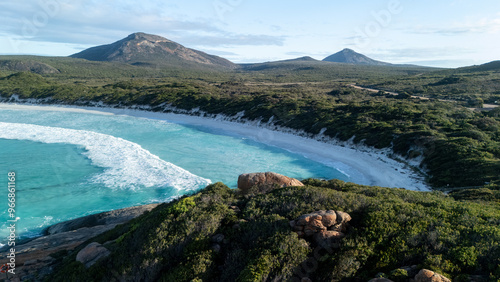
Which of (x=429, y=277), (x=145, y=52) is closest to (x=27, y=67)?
(x=145, y=52)

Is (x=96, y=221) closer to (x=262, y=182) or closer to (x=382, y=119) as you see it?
(x=262, y=182)

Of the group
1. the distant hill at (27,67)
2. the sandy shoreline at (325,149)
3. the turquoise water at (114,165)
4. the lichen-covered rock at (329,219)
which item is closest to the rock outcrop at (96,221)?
the turquoise water at (114,165)

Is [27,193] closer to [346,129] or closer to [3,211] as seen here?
[3,211]

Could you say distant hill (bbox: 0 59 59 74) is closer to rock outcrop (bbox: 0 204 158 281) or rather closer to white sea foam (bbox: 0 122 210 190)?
white sea foam (bbox: 0 122 210 190)

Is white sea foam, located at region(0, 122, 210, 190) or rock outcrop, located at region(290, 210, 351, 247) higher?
rock outcrop, located at region(290, 210, 351, 247)

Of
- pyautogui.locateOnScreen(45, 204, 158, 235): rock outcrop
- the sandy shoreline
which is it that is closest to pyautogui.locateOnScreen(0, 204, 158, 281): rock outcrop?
pyautogui.locateOnScreen(45, 204, 158, 235): rock outcrop

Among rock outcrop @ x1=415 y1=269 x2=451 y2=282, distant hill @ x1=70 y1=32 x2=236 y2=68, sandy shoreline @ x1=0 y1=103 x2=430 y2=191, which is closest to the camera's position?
rock outcrop @ x1=415 y1=269 x2=451 y2=282

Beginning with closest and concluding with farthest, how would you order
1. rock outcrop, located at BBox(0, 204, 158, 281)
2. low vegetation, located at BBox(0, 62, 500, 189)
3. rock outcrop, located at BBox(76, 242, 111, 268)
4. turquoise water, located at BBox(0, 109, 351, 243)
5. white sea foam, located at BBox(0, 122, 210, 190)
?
rock outcrop, located at BBox(76, 242, 111, 268) → rock outcrop, located at BBox(0, 204, 158, 281) → turquoise water, located at BBox(0, 109, 351, 243) → low vegetation, located at BBox(0, 62, 500, 189) → white sea foam, located at BBox(0, 122, 210, 190)

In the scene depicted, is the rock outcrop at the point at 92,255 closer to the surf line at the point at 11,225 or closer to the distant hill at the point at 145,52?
the surf line at the point at 11,225

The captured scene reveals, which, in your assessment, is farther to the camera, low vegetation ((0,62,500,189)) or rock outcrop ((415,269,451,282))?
low vegetation ((0,62,500,189))
